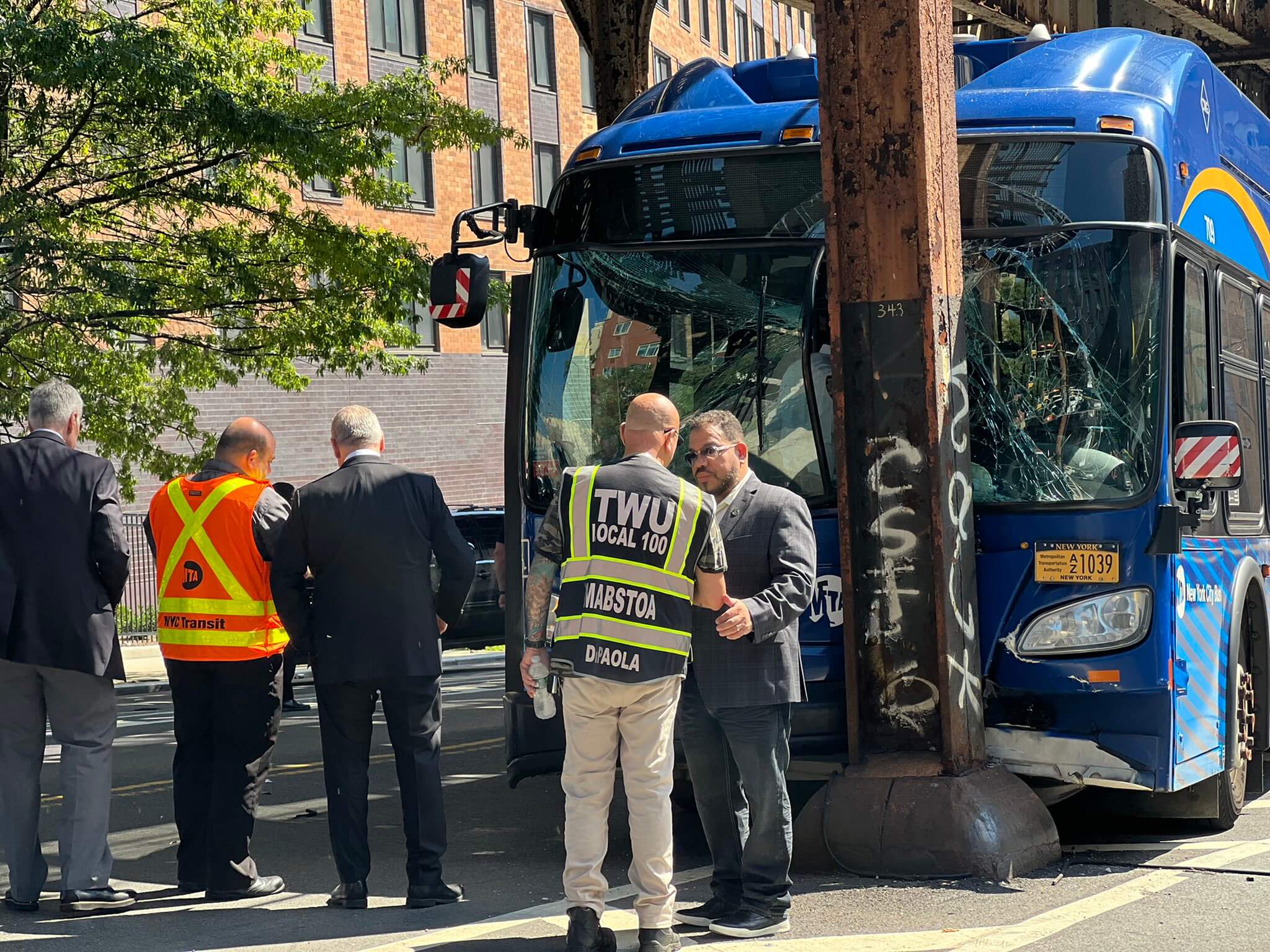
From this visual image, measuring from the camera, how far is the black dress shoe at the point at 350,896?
6.62 metres

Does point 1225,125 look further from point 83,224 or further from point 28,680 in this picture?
point 83,224

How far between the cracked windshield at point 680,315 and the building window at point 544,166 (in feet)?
102

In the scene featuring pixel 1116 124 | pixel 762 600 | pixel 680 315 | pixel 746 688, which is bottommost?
pixel 746 688

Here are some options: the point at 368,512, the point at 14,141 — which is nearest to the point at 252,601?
the point at 368,512

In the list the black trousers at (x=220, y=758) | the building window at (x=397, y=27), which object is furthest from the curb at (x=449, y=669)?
the building window at (x=397, y=27)

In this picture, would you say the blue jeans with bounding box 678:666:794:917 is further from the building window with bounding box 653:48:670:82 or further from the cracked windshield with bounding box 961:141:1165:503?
the building window with bounding box 653:48:670:82

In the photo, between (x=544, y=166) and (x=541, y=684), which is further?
(x=544, y=166)

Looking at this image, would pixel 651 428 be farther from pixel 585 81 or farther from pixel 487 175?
pixel 585 81

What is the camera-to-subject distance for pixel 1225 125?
8.45 m

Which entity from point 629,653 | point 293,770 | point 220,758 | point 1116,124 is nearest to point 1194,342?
point 1116,124

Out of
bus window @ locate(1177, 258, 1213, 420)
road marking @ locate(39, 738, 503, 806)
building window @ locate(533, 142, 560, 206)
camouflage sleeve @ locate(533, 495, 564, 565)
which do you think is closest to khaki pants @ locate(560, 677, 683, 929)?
camouflage sleeve @ locate(533, 495, 564, 565)

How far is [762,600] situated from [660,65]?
3991cm

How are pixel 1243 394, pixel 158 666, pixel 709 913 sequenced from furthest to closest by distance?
1. pixel 158 666
2. pixel 1243 394
3. pixel 709 913

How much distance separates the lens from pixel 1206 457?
271 inches
